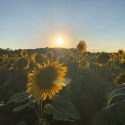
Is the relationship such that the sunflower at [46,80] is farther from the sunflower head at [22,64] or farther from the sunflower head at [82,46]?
the sunflower head at [82,46]

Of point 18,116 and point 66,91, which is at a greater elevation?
point 66,91

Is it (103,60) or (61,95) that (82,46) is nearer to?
(103,60)

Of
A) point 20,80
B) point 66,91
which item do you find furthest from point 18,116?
point 20,80

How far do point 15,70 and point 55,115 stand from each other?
521cm

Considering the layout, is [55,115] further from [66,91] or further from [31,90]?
[66,91]

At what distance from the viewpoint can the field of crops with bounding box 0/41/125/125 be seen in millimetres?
4125

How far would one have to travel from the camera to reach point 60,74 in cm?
441

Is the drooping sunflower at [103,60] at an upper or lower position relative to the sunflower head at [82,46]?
lower

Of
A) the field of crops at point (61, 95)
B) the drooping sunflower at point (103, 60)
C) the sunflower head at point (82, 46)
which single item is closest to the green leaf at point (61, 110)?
the field of crops at point (61, 95)

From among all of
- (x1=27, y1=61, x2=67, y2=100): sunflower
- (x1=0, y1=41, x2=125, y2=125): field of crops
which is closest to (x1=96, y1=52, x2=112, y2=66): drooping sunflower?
(x1=0, y1=41, x2=125, y2=125): field of crops

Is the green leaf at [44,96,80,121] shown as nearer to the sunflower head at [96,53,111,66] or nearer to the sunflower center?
the sunflower center

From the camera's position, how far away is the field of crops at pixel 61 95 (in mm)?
4125

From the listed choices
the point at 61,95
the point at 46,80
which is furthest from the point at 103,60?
the point at 46,80

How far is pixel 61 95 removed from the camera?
6.21 meters
